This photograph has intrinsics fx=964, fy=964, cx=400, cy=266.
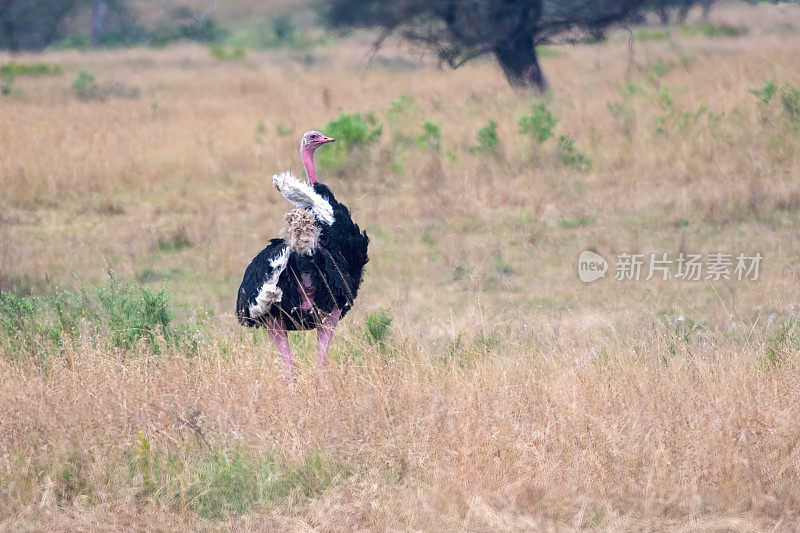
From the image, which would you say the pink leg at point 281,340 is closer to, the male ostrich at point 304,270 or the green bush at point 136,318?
the male ostrich at point 304,270

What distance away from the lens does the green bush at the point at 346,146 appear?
1195 cm

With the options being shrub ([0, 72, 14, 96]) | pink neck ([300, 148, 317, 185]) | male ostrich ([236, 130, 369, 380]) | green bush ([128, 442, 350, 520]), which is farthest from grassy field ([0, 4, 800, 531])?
pink neck ([300, 148, 317, 185])

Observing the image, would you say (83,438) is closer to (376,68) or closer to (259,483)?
(259,483)

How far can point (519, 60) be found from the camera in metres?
18.2

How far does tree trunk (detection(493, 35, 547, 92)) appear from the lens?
17.5m

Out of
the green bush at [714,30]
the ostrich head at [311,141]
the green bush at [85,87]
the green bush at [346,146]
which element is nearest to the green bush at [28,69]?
the green bush at [85,87]

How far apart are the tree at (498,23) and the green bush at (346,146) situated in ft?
19.5

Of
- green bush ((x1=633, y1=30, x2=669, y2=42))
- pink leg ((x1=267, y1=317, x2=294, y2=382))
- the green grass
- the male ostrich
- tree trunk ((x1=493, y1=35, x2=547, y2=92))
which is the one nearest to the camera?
the male ostrich

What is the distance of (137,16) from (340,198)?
2523 cm

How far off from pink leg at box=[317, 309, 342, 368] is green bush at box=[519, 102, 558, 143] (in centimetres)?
690

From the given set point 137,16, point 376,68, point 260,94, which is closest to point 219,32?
point 137,16

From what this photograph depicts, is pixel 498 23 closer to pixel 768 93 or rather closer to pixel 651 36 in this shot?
pixel 768 93

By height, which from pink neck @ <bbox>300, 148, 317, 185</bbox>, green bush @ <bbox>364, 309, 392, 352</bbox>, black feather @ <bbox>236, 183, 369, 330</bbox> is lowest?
green bush @ <bbox>364, 309, 392, 352</bbox>

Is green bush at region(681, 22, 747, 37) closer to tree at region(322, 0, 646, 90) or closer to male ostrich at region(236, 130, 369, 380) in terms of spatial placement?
tree at region(322, 0, 646, 90)
